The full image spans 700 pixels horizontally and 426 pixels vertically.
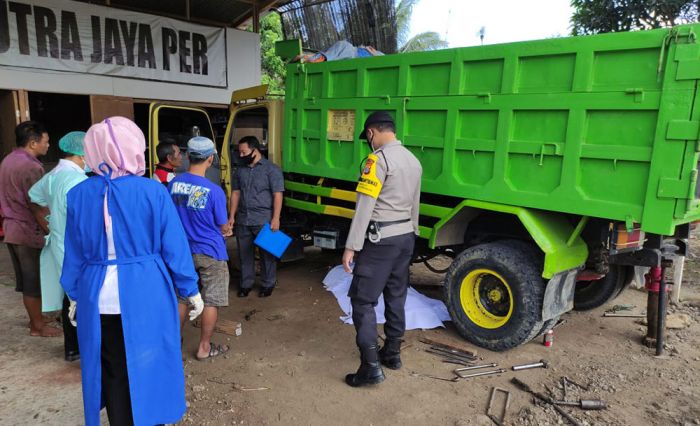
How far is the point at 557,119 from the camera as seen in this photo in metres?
3.10

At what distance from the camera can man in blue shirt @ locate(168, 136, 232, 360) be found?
3301 millimetres

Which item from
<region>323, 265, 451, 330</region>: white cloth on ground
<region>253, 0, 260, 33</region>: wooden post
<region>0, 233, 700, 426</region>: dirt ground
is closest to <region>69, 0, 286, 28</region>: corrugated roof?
<region>253, 0, 260, 33</region>: wooden post

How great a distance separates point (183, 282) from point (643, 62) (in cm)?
288

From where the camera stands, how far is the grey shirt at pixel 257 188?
4.80m

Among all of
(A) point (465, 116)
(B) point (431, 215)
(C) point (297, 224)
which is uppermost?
(A) point (465, 116)

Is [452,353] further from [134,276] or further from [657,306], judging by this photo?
[134,276]

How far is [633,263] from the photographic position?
324 centimetres

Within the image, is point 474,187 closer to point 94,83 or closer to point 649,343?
point 649,343

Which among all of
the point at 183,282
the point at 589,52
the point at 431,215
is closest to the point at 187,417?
the point at 183,282

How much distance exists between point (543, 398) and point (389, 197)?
1623 millimetres

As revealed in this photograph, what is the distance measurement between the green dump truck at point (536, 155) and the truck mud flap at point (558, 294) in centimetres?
1

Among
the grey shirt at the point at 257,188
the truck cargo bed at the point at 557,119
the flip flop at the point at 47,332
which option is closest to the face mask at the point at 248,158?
the grey shirt at the point at 257,188

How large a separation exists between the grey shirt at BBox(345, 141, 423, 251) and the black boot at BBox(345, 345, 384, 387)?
2.32ft

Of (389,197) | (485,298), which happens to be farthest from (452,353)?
(389,197)
